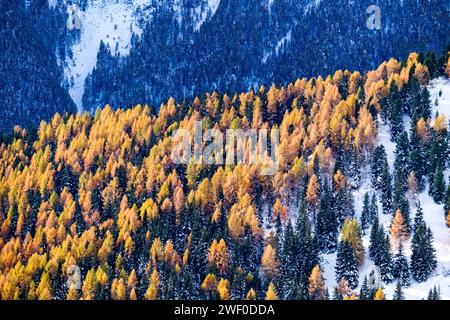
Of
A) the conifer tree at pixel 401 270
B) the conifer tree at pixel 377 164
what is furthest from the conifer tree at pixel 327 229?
the conifer tree at pixel 401 270

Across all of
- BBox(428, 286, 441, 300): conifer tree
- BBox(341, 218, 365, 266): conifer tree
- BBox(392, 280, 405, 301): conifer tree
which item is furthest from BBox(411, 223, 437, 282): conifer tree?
BBox(341, 218, 365, 266): conifer tree

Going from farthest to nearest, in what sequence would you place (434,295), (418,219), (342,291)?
1. (418,219)
2. (342,291)
3. (434,295)

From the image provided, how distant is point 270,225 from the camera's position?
168 m

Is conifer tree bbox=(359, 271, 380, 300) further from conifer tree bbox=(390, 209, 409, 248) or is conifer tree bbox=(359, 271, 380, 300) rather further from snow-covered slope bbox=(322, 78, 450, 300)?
conifer tree bbox=(390, 209, 409, 248)

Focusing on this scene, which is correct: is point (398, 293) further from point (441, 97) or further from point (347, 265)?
point (441, 97)

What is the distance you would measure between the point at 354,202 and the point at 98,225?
58.8m

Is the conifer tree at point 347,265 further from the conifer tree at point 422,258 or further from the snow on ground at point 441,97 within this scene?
the snow on ground at point 441,97

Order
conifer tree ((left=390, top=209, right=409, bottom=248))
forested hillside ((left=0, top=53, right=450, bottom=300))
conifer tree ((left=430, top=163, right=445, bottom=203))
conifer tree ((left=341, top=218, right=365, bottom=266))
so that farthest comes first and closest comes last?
conifer tree ((left=430, top=163, right=445, bottom=203)), conifer tree ((left=341, top=218, right=365, bottom=266)), conifer tree ((left=390, top=209, right=409, bottom=248)), forested hillside ((left=0, top=53, right=450, bottom=300))

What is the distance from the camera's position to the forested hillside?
149 meters

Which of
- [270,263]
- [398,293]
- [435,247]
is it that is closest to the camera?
[398,293]

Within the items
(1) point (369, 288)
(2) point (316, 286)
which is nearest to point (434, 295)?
(1) point (369, 288)

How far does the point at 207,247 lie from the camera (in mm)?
161750

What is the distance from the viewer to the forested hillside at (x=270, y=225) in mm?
149250
